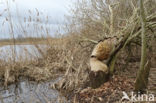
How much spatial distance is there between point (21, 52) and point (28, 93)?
190 cm

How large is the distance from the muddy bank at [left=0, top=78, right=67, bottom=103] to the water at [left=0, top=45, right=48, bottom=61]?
0.85 metres

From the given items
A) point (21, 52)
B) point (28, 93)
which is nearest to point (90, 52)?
point (28, 93)

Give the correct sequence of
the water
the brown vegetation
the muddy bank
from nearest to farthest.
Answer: the muddy bank < the brown vegetation < the water

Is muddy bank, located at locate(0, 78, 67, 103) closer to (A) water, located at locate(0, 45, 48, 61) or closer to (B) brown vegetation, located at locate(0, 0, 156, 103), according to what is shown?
(B) brown vegetation, located at locate(0, 0, 156, 103)

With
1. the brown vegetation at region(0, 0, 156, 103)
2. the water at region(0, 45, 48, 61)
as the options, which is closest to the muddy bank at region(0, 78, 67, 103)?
the brown vegetation at region(0, 0, 156, 103)

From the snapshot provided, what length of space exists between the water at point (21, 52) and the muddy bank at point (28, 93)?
2.78ft

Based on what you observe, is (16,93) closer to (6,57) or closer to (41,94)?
(41,94)

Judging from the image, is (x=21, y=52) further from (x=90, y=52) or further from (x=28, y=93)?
(x=90, y=52)

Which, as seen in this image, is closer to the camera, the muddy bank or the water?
the muddy bank

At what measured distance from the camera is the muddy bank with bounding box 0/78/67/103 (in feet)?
9.74

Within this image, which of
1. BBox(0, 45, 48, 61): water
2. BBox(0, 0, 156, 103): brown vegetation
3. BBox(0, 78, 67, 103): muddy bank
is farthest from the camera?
BBox(0, 45, 48, 61): water

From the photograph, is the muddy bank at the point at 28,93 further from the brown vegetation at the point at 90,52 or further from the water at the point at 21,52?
the water at the point at 21,52

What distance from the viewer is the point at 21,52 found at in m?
4.91

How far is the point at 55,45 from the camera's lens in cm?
613
